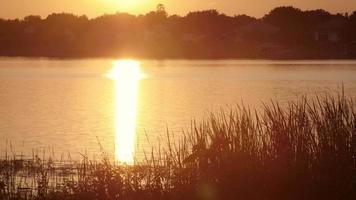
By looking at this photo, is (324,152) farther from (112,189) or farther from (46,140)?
(46,140)

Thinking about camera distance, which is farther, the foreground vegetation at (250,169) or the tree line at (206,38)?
the tree line at (206,38)

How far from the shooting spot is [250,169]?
10.8 meters

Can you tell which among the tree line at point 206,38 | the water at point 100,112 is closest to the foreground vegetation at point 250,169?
the water at point 100,112

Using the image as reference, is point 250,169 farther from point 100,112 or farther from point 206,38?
point 206,38

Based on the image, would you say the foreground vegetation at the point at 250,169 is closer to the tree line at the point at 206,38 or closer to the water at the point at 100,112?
the water at the point at 100,112

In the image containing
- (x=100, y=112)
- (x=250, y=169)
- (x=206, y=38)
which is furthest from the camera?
(x=206, y=38)

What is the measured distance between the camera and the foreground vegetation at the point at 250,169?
413 inches

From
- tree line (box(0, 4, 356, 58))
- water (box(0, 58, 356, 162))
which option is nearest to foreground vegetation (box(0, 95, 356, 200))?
water (box(0, 58, 356, 162))

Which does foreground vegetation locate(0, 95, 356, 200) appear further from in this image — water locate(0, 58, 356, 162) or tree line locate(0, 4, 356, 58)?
tree line locate(0, 4, 356, 58)

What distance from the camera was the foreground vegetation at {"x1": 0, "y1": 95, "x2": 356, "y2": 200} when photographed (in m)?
10.5

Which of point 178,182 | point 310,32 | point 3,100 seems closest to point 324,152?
point 178,182

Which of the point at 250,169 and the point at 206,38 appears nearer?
the point at 250,169

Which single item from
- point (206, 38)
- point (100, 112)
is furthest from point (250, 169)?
point (206, 38)

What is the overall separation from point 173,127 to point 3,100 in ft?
57.3
